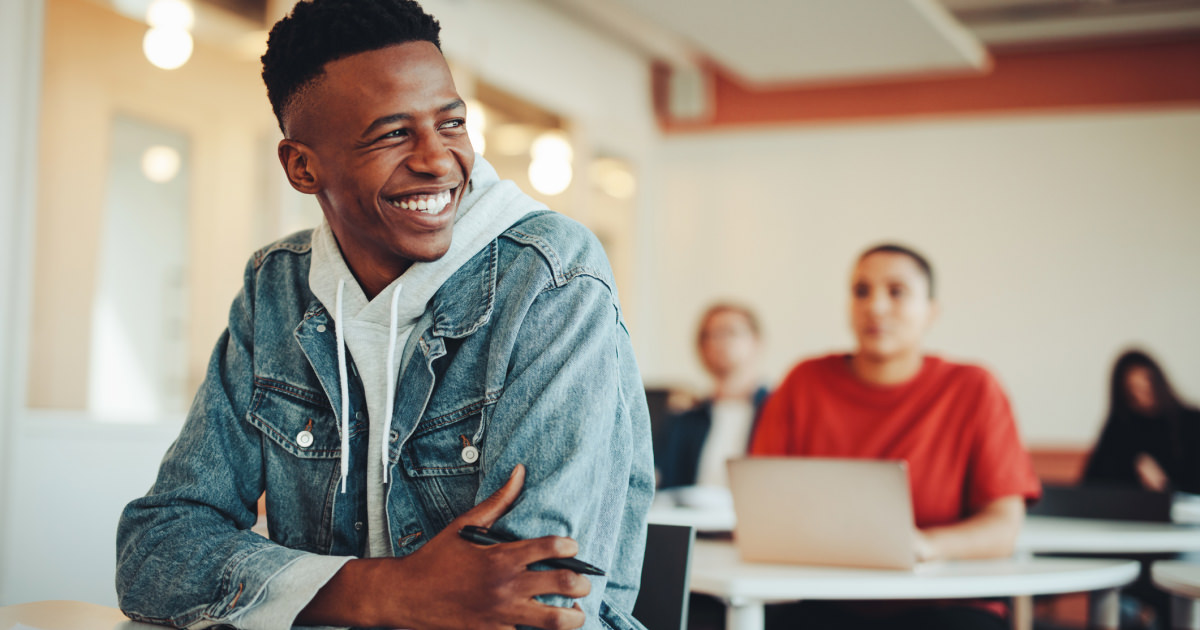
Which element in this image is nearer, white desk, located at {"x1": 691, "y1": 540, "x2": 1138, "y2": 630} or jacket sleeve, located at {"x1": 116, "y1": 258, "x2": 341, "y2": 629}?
jacket sleeve, located at {"x1": 116, "y1": 258, "x2": 341, "y2": 629}

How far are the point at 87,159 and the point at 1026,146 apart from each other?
5.47 metres

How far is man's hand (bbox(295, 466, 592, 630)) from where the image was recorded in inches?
40.4

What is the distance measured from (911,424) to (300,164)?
1671mm

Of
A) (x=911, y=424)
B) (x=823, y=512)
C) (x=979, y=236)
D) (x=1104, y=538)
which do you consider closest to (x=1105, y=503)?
(x=1104, y=538)

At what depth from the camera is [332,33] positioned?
1.23 meters

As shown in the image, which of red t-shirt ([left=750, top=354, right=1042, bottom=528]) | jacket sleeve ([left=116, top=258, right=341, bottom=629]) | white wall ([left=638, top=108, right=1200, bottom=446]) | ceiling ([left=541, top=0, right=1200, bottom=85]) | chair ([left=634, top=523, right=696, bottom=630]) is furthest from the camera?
white wall ([left=638, top=108, right=1200, bottom=446])

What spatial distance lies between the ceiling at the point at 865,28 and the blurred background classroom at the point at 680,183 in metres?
0.03

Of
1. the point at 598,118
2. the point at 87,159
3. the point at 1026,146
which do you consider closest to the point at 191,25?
the point at 87,159

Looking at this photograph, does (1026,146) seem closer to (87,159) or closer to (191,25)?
(191,25)

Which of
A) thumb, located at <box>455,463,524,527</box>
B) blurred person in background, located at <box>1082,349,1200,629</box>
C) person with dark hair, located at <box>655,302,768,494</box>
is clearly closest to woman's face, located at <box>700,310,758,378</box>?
person with dark hair, located at <box>655,302,768,494</box>

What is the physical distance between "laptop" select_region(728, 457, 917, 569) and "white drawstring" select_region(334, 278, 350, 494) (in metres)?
0.93

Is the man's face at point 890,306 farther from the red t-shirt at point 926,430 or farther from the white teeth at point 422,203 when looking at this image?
the white teeth at point 422,203

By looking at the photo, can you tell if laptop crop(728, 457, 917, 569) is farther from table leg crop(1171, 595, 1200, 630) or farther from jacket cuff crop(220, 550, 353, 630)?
jacket cuff crop(220, 550, 353, 630)

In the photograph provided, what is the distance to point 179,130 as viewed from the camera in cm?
516
